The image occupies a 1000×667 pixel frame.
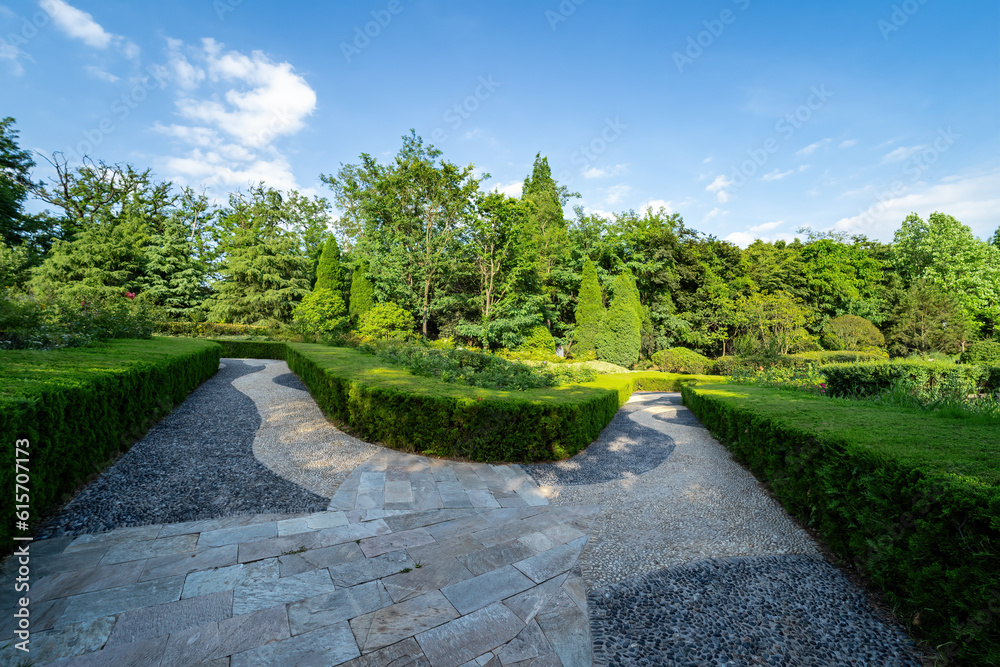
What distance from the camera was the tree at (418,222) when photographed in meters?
18.1

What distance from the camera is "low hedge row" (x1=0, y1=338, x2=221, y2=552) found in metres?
2.39

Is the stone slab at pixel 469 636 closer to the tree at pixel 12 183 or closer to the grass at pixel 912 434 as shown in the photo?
the grass at pixel 912 434

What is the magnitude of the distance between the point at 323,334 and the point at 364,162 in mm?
10458

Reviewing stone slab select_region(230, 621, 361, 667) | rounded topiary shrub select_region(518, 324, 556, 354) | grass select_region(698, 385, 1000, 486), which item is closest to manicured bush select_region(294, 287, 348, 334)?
rounded topiary shrub select_region(518, 324, 556, 354)

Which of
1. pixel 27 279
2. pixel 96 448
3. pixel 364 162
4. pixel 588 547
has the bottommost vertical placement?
pixel 588 547

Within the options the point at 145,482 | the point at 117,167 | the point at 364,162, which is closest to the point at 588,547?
the point at 145,482

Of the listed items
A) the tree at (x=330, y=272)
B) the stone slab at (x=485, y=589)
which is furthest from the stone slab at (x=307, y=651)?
the tree at (x=330, y=272)

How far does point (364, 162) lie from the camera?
20906mm

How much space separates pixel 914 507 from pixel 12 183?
2796cm

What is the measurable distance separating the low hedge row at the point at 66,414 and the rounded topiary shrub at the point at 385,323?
10.7 metres

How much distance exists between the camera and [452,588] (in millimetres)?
2291

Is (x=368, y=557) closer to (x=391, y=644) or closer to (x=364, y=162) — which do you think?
(x=391, y=644)

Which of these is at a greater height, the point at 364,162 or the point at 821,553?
the point at 364,162

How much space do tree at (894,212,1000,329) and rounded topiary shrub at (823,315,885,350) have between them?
725cm
